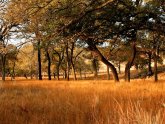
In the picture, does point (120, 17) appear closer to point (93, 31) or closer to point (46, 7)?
point (93, 31)

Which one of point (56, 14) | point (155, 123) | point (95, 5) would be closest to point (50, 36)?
point (56, 14)

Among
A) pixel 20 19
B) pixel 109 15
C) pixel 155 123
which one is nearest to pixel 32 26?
pixel 20 19

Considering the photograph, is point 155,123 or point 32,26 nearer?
point 155,123

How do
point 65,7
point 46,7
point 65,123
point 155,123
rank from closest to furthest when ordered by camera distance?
point 155,123 → point 65,123 → point 46,7 → point 65,7

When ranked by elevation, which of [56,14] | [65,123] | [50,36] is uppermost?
[56,14]

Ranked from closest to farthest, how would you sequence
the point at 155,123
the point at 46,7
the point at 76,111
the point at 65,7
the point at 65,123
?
the point at 155,123, the point at 65,123, the point at 76,111, the point at 46,7, the point at 65,7

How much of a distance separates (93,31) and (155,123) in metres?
10.4

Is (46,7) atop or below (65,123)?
atop

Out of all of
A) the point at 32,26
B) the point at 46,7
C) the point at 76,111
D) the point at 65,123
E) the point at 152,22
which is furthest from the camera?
the point at 152,22

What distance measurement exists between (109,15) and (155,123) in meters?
9.23

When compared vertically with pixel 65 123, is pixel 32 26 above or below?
above

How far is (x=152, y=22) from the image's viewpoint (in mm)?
12398

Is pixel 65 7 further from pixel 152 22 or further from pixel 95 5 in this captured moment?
pixel 152 22

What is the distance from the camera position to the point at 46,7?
8.29 m
